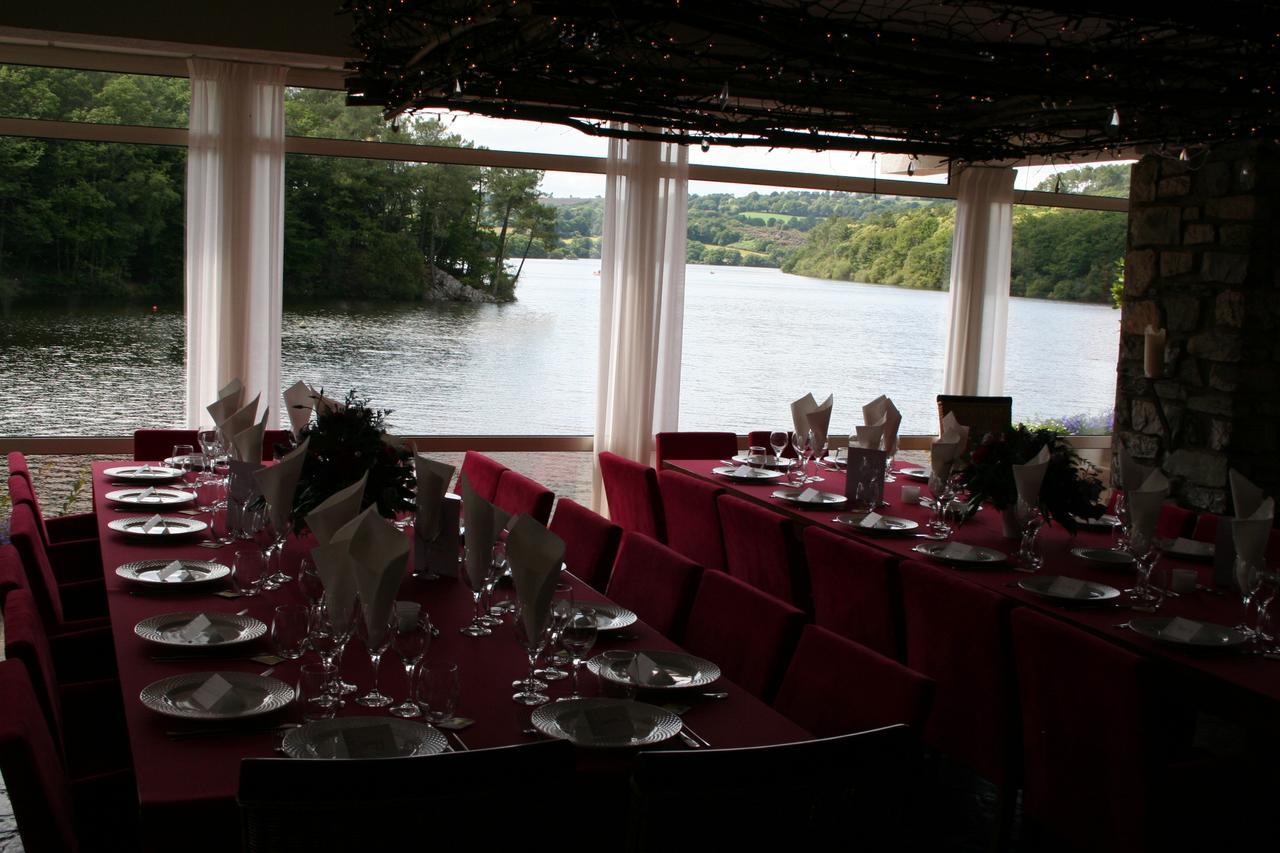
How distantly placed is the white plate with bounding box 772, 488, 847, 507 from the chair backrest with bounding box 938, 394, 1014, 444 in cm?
154

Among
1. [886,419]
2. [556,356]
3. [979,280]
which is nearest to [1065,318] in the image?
[979,280]

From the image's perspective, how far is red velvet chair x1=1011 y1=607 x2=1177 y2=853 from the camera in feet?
9.09

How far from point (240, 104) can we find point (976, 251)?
197 inches

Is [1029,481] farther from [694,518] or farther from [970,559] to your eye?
[694,518]

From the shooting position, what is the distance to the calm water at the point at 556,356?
22.0 ft

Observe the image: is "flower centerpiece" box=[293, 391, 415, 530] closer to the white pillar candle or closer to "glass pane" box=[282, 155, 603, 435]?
"glass pane" box=[282, 155, 603, 435]

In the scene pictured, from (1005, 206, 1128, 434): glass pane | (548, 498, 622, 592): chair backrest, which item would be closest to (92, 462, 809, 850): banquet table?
(548, 498, 622, 592): chair backrest

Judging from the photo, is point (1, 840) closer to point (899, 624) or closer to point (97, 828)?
point (97, 828)

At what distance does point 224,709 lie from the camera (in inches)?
94.1

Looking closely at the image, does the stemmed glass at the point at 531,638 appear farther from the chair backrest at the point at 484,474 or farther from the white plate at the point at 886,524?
the chair backrest at the point at 484,474

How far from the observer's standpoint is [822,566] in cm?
396

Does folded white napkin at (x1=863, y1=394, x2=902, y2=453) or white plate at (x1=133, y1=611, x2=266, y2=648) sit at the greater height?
folded white napkin at (x1=863, y1=394, x2=902, y2=453)

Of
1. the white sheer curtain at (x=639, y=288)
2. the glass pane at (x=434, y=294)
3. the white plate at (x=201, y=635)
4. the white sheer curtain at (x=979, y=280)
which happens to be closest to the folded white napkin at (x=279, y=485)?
the white plate at (x=201, y=635)

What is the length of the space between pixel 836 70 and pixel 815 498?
2.16 m
